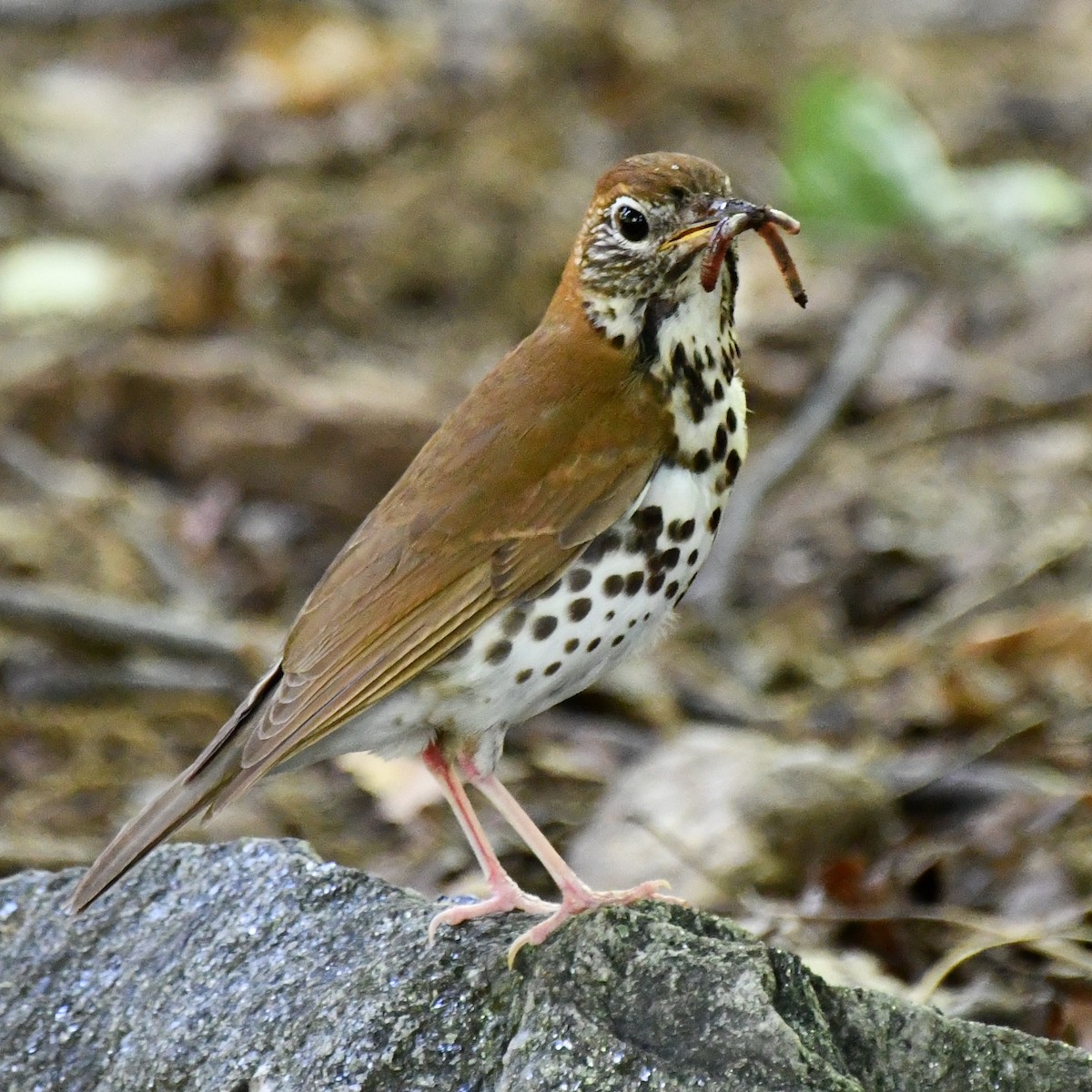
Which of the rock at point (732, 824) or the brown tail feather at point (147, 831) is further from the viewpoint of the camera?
the rock at point (732, 824)

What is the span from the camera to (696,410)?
369cm

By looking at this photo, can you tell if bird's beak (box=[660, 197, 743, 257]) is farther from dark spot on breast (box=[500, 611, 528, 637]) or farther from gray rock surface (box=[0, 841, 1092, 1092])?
gray rock surface (box=[0, 841, 1092, 1092])

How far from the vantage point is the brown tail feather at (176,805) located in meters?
3.44

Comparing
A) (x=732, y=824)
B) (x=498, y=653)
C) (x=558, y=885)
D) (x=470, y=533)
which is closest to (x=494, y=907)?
(x=558, y=885)

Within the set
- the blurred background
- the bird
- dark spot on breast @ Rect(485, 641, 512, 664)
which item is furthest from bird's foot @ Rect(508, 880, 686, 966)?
the blurred background

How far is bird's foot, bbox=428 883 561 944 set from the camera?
3.38 metres

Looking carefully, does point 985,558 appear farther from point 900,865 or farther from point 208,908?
point 208,908

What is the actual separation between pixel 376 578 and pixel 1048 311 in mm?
5273

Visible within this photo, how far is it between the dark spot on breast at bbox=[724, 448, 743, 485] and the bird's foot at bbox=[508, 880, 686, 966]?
75cm

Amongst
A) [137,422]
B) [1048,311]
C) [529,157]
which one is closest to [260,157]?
[529,157]

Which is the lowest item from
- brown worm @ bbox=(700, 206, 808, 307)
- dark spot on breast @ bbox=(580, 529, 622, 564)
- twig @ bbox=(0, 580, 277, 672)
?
twig @ bbox=(0, 580, 277, 672)

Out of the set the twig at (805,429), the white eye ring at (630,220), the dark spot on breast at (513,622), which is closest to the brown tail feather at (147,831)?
the dark spot on breast at (513,622)

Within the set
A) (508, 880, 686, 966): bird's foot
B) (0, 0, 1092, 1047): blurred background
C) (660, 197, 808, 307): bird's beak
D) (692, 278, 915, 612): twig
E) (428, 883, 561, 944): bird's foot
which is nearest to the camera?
(508, 880, 686, 966): bird's foot

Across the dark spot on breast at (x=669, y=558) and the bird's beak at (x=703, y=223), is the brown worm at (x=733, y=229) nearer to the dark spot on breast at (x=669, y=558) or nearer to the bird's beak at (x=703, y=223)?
the bird's beak at (x=703, y=223)
